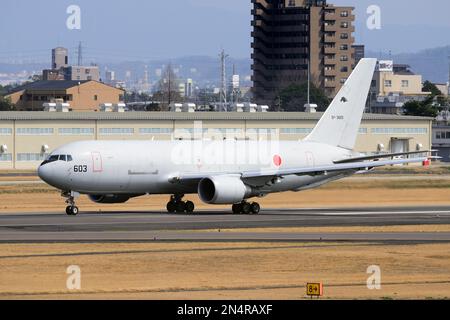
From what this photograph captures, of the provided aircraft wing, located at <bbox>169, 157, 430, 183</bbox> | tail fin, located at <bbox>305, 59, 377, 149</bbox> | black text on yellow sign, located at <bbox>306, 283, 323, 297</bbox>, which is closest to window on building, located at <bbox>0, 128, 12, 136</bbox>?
tail fin, located at <bbox>305, 59, 377, 149</bbox>

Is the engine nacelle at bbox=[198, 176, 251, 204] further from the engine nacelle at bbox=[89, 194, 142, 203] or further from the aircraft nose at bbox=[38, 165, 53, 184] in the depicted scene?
the aircraft nose at bbox=[38, 165, 53, 184]

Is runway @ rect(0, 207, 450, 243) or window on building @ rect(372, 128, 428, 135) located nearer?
runway @ rect(0, 207, 450, 243)

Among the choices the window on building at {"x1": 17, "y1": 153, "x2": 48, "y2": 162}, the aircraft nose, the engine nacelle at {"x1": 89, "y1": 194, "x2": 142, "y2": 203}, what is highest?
the aircraft nose

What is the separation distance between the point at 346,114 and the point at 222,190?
41.5 feet

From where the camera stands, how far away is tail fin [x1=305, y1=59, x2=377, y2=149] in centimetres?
7219

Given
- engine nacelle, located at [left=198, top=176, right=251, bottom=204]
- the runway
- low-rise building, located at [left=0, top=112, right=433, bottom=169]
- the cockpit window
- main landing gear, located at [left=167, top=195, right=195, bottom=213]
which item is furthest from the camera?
low-rise building, located at [left=0, top=112, right=433, bottom=169]

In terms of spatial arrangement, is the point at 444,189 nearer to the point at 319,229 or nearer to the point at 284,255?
the point at 319,229

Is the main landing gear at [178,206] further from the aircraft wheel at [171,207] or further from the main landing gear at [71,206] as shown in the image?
the main landing gear at [71,206]

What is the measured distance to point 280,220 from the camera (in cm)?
5922

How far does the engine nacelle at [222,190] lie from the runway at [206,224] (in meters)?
0.95

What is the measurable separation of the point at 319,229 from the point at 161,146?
15044 mm

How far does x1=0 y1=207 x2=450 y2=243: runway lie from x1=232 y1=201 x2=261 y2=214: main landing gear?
0.71 meters

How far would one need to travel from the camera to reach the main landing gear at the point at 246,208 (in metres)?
65.6
